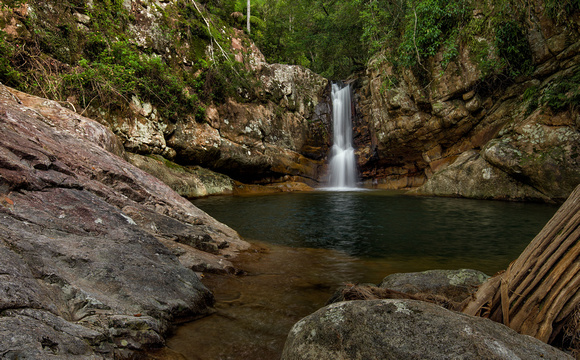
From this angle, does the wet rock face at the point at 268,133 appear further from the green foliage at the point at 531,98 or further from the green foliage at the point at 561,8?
the green foliage at the point at 561,8

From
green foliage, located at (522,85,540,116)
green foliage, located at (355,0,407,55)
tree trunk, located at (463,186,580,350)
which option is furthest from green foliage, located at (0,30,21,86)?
green foliage, located at (522,85,540,116)

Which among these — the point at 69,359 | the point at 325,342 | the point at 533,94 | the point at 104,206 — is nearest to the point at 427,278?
the point at 325,342

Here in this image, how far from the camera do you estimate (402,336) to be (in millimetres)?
1715

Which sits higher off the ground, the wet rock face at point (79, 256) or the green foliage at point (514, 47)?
the green foliage at point (514, 47)

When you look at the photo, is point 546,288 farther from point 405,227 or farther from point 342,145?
point 342,145

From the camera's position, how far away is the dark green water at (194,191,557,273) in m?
5.62

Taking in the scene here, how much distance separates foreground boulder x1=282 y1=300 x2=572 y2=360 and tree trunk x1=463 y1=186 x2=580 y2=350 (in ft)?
0.76

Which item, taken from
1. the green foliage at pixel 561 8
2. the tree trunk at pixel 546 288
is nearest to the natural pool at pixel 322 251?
the tree trunk at pixel 546 288

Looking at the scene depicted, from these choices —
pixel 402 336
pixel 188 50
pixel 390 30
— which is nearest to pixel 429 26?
pixel 390 30

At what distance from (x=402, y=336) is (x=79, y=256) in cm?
256

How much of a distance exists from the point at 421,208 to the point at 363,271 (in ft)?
22.3

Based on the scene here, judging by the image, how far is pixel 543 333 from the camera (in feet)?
5.83

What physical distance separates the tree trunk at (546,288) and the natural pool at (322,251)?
1.71 meters

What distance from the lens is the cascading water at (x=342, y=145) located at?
2031cm
